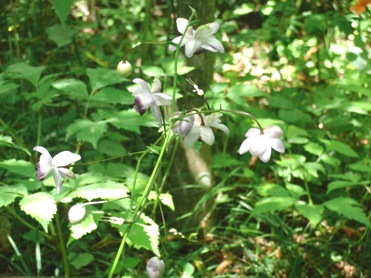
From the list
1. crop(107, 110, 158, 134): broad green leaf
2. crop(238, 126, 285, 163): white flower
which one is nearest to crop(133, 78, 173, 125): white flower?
crop(238, 126, 285, 163): white flower

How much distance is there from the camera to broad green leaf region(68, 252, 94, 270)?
2.12 meters

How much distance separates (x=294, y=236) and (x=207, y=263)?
393 mm

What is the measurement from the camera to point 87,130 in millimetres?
1996

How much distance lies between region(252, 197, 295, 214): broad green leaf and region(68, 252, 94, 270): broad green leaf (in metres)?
0.66

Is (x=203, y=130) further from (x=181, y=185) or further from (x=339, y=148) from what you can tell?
(x=339, y=148)

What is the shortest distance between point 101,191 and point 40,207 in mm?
180

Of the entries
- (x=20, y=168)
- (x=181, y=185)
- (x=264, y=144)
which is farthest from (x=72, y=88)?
(x=264, y=144)

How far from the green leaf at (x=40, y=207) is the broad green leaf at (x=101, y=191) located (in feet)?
0.29

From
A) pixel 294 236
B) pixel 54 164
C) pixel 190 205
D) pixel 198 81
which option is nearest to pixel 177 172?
pixel 190 205

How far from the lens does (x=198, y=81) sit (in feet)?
7.91

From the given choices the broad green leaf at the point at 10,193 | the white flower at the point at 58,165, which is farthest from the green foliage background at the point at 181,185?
the white flower at the point at 58,165

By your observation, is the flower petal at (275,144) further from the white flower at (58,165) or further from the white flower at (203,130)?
the white flower at (58,165)

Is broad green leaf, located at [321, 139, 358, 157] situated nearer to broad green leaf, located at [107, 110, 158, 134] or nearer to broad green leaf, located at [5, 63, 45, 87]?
broad green leaf, located at [107, 110, 158, 134]

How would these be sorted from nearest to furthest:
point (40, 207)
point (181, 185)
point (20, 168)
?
point (40, 207)
point (20, 168)
point (181, 185)
